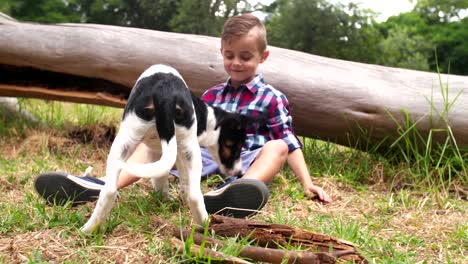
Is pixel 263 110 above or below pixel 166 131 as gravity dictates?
below

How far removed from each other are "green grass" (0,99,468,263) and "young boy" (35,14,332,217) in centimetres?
10

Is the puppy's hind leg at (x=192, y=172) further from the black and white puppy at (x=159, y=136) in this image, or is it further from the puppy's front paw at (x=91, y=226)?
the puppy's front paw at (x=91, y=226)

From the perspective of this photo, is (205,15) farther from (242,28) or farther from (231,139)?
(231,139)

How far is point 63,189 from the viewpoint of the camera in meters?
2.52

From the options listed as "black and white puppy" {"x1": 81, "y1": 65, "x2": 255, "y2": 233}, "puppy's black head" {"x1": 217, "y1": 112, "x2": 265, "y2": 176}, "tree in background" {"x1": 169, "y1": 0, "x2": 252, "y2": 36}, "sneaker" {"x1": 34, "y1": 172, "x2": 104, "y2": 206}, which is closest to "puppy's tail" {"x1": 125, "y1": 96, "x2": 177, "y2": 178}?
"black and white puppy" {"x1": 81, "y1": 65, "x2": 255, "y2": 233}

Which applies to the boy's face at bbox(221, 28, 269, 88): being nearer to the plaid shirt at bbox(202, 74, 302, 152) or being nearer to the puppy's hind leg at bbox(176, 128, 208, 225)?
the plaid shirt at bbox(202, 74, 302, 152)

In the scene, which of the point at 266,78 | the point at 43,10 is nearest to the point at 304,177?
the point at 266,78

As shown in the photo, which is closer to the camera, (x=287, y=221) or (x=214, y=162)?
(x=287, y=221)

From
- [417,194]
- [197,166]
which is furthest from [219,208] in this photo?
[417,194]

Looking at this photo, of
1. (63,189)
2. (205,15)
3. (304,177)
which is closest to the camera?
(63,189)

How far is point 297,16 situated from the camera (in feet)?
A: 18.7

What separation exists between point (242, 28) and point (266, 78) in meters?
0.79

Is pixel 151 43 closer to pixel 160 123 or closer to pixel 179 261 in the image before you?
pixel 160 123

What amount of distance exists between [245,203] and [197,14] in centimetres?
268
